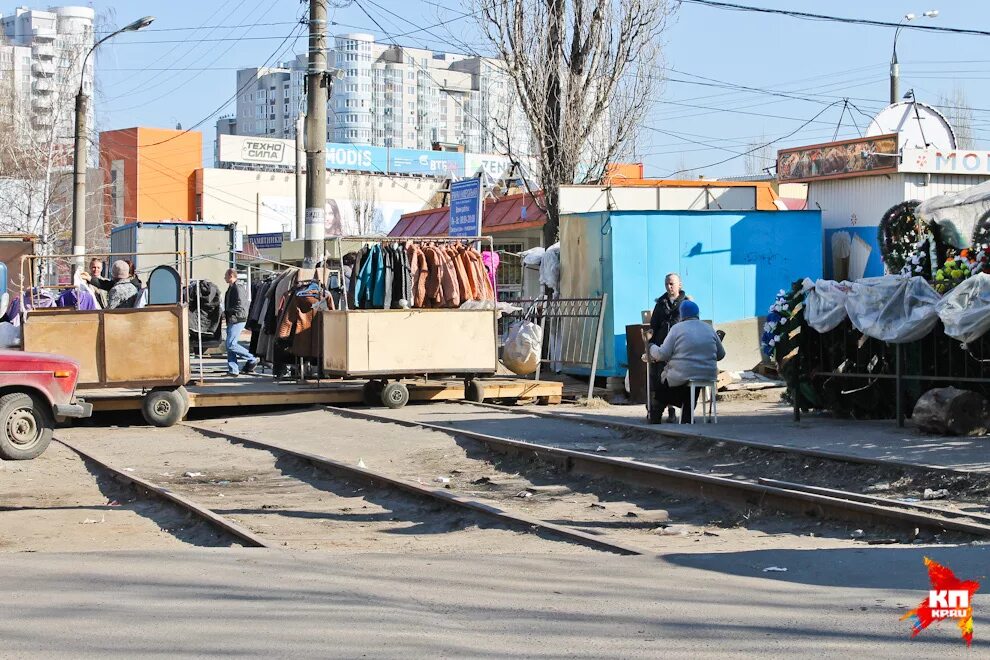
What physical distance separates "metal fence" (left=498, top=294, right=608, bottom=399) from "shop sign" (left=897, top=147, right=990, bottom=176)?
1238cm

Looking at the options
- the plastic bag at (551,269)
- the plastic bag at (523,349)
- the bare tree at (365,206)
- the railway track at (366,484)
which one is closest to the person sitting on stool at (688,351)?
the railway track at (366,484)

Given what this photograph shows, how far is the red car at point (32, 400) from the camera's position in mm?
13805

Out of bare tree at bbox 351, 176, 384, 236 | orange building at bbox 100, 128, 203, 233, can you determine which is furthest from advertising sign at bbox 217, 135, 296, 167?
bare tree at bbox 351, 176, 384, 236

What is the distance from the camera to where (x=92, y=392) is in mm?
19016

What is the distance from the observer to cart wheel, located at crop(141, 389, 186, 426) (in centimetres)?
1728

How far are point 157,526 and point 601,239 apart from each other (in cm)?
1225

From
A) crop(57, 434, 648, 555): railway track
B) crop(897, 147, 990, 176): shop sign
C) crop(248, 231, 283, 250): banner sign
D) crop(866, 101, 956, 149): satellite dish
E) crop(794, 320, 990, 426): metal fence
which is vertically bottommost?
crop(57, 434, 648, 555): railway track

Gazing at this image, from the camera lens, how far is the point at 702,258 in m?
21.3

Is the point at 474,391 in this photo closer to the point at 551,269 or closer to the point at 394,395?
the point at 394,395

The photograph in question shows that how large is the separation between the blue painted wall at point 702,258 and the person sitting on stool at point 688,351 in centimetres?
527

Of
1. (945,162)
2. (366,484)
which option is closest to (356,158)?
(945,162)

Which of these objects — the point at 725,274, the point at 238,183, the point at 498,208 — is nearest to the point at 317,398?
the point at 725,274

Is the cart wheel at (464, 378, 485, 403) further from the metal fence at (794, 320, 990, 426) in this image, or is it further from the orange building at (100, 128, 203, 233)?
the orange building at (100, 128, 203, 233)

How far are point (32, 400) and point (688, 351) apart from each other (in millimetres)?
7237
